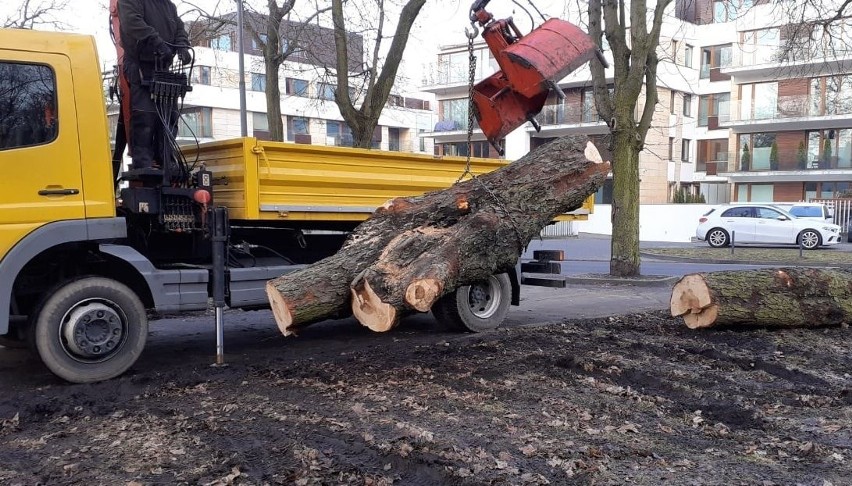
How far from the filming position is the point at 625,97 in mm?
13672

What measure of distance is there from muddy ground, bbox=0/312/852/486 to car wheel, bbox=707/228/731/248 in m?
20.9

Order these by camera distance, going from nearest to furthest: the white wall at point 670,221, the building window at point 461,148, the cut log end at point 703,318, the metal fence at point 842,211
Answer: the cut log end at point 703,318, the metal fence at point 842,211, the white wall at point 670,221, the building window at point 461,148

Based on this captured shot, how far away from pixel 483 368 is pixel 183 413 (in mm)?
2548

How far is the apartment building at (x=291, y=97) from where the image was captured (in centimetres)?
1770

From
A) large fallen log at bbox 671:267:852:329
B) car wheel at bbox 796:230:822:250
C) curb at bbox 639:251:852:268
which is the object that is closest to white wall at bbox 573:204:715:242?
car wheel at bbox 796:230:822:250

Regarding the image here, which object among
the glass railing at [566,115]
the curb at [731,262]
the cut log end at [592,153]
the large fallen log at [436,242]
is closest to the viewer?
the large fallen log at [436,242]

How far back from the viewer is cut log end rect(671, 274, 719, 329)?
784cm

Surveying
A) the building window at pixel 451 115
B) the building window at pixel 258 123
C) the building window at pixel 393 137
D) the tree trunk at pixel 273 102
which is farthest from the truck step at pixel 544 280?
the building window at pixel 393 137

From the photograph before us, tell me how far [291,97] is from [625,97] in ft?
110

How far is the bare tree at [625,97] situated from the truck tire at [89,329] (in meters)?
10.1

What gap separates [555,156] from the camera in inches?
294

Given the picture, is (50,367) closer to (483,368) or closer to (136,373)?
(136,373)

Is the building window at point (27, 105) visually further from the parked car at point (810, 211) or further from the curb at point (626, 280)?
the parked car at point (810, 211)

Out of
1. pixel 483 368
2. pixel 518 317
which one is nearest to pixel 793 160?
pixel 518 317
